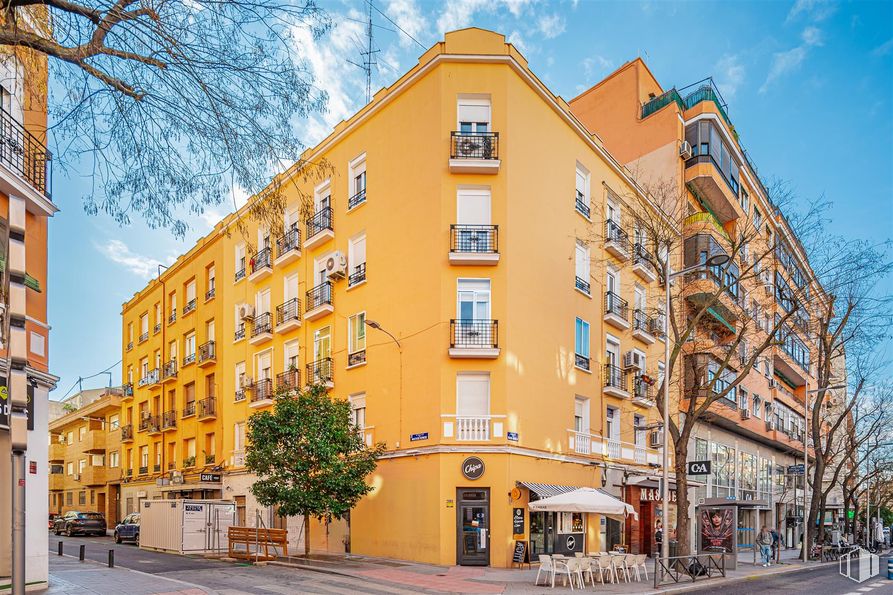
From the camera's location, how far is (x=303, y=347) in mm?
30156

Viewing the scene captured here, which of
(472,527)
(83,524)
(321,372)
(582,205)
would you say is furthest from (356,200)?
(83,524)

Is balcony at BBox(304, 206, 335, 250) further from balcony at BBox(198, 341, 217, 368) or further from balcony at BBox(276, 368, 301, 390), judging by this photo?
balcony at BBox(198, 341, 217, 368)

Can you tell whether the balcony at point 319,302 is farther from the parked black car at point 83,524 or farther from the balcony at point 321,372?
the parked black car at point 83,524

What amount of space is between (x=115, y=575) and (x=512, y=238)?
49.9ft

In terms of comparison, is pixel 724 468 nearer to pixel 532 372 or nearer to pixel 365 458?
pixel 532 372

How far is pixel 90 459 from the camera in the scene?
5162cm

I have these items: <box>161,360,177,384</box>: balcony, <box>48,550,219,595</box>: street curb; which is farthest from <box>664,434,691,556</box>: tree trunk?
<box>161,360,177,384</box>: balcony

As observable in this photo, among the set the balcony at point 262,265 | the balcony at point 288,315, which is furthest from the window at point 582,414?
A: the balcony at point 262,265

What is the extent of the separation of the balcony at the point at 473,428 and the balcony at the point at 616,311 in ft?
28.5

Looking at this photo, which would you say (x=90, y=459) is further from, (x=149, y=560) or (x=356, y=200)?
(x=356, y=200)

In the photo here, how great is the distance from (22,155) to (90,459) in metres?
42.9

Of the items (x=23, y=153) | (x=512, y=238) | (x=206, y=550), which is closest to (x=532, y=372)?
(x=512, y=238)

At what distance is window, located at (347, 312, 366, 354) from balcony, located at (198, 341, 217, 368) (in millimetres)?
12596

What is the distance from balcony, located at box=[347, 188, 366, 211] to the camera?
2784 centimetres
